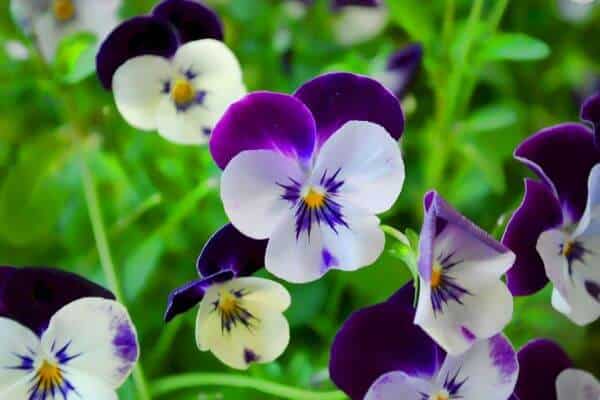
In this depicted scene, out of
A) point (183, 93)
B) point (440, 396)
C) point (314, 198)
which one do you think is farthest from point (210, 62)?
point (440, 396)

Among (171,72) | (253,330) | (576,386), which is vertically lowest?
(576,386)

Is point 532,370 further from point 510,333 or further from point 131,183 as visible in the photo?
point 131,183

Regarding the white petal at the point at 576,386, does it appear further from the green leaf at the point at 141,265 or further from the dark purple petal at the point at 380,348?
the green leaf at the point at 141,265

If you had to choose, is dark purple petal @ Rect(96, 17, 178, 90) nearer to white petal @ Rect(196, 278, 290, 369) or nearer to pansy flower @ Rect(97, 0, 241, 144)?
pansy flower @ Rect(97, 0, 241, 144)

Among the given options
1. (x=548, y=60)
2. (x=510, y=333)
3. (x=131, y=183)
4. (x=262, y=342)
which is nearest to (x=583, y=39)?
(x=548, y=60)

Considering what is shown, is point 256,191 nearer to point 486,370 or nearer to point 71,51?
point 486,370

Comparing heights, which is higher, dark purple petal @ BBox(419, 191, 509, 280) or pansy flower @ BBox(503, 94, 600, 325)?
dark purple petal @ BBox(419, 191, 509, 280)

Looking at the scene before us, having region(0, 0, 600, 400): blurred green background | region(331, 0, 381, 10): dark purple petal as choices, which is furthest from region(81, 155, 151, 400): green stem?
region(331, 0, 381, 10): dark purple petal
